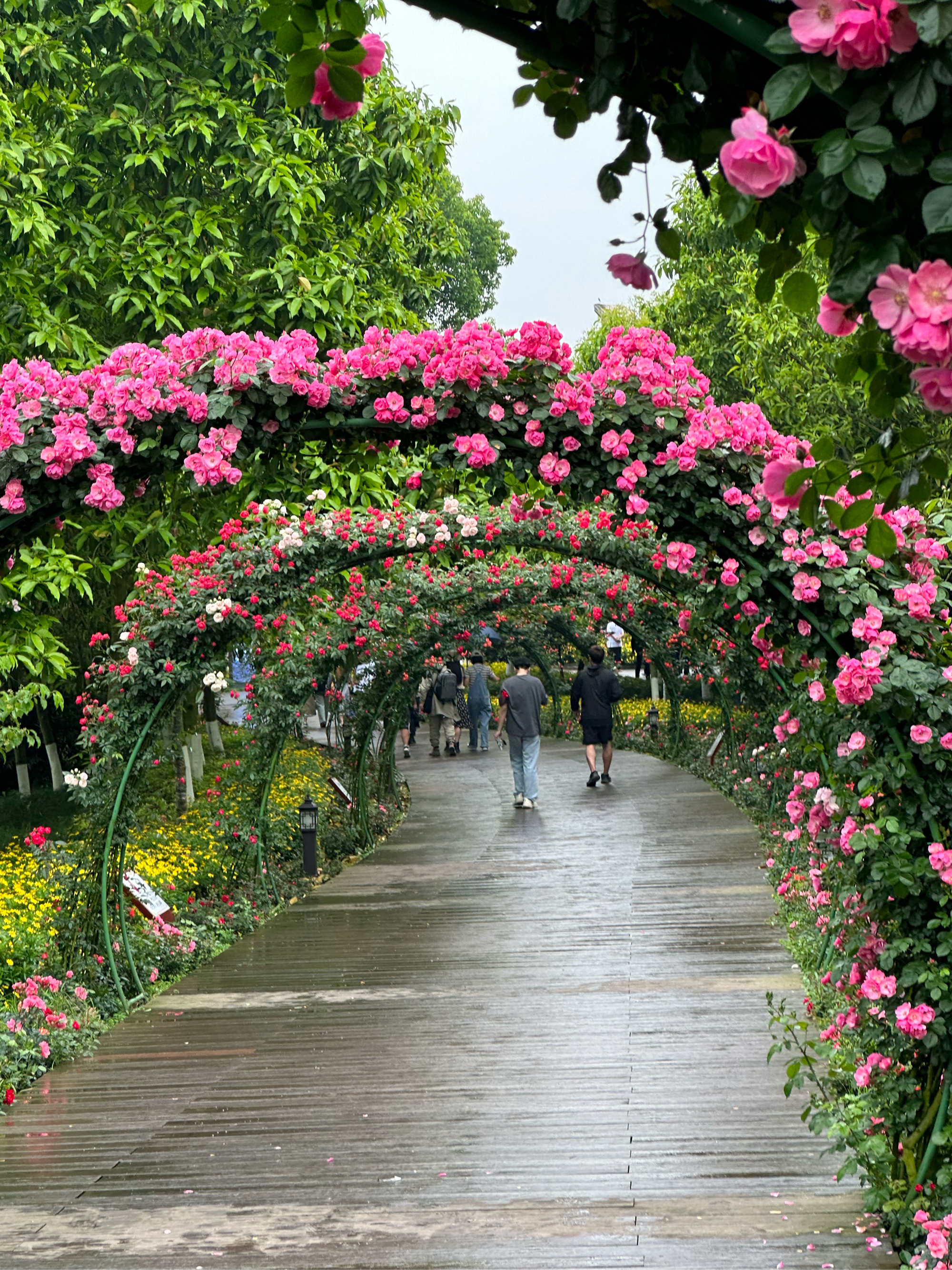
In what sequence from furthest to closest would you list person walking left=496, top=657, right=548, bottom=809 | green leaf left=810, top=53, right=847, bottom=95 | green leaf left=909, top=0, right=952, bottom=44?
person walking left=496, top=657, right=548, bottom=809, green leaf left=810, top=53, right=847, bottom=95, green leaf left=909, top=0, right=952, bottom=44

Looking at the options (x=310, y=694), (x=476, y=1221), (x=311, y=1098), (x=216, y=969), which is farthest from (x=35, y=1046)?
(x=310, y=694)

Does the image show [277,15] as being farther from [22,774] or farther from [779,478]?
[22,774]

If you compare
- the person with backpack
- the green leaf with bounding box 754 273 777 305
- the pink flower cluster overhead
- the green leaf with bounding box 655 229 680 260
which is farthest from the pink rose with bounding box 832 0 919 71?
the person with backpack

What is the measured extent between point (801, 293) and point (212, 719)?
16155mm

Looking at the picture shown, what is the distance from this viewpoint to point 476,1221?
4.35 m

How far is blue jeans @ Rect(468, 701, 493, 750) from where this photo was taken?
83.0ft

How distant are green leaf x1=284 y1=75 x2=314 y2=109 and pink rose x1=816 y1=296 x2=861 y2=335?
2.26 feet

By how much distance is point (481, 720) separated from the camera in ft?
82.9

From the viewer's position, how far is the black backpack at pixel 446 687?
23177 millimetres

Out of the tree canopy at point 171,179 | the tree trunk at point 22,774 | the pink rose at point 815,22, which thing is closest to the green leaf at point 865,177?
the pink rose at point 815,22

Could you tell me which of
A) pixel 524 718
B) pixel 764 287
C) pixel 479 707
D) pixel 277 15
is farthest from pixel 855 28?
pixel 479 707

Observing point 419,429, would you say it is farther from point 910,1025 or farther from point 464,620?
point 464,620

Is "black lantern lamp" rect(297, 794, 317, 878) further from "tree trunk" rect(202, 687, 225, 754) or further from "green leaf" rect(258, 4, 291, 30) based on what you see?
"green leaf" rect(258, 4, 291, 30)

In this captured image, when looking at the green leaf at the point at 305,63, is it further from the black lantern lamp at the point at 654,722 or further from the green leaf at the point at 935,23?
the black lantern lamp at the point at 654,722
